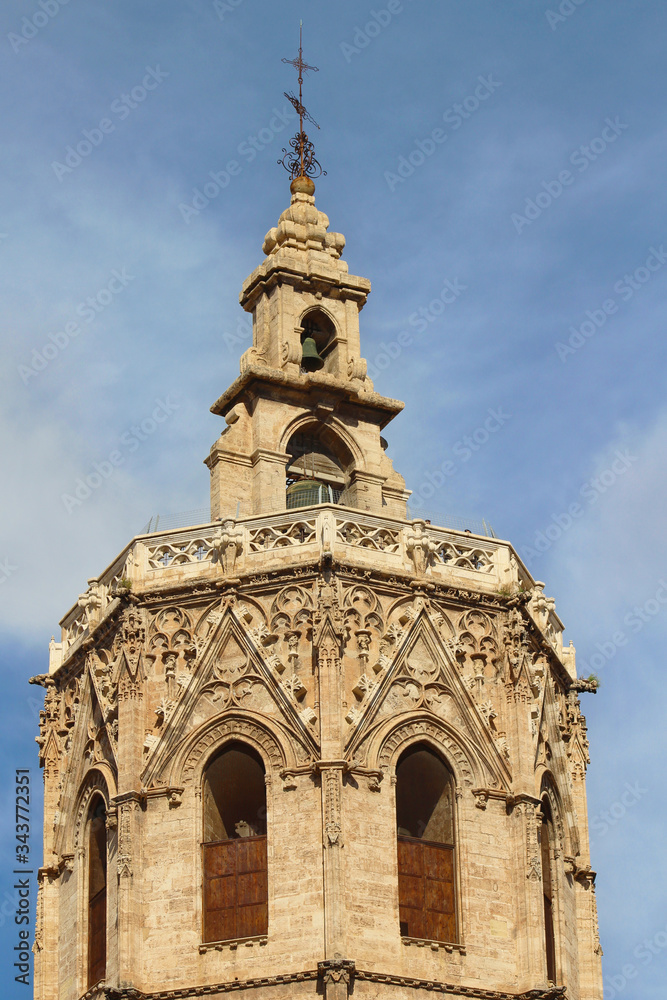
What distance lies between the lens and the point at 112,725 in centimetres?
4456

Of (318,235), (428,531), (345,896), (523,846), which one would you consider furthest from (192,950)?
(318,235)

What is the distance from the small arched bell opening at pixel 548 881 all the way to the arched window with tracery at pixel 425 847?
2.00 m

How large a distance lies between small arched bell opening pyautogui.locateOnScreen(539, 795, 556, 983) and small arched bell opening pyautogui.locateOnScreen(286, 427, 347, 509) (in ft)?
28.8

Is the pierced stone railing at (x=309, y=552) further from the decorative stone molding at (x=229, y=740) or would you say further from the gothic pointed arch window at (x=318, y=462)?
the gothic pointed arch window at (x=318, y=462)

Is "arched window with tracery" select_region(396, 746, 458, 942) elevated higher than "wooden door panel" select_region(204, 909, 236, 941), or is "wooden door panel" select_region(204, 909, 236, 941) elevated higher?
"arched window with tracery" select_region(396, 746, 458, 942)

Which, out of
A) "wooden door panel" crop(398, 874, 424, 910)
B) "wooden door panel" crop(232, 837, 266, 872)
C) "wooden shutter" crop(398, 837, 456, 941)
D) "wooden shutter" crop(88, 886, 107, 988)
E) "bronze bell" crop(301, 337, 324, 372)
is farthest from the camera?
"bronze bell" crop(301, 337, 324, 372)

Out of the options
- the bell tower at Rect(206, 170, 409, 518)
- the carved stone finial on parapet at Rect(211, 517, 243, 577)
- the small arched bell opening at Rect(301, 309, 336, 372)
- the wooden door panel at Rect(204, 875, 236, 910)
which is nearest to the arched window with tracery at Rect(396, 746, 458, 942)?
the wooden door panel at Rect(204, 875, 236, 910)

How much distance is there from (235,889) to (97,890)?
11.7 feet

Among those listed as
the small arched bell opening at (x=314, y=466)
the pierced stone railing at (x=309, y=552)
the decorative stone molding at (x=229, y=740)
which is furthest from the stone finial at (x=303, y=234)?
the decorative stone molding at (x=229, y=740)

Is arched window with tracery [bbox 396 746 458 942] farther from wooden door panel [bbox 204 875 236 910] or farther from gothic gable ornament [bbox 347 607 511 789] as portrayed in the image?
wooden door panel [bbox 204 875 236 910]

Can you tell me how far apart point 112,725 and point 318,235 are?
14013mm

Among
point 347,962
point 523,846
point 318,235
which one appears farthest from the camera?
point 318,235

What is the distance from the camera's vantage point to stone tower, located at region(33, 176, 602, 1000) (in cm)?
4172

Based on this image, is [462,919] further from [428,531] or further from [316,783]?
[428,531]
